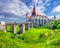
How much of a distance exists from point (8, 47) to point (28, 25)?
8151 cm

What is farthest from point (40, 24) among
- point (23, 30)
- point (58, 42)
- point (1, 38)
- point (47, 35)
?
point (1, 38)

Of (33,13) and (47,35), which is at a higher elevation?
(33,13)

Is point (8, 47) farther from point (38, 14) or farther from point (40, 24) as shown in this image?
point (38, 14)

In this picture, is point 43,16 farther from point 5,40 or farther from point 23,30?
point 5,40

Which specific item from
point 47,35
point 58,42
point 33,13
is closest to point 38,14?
point 33,13

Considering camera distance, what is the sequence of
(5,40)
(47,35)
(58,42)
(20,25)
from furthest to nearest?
1. (20,25)
2. (47,35)
3. (58,42)
4. (5,40)

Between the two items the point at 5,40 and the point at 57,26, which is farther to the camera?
the point at 57,26

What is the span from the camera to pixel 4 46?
1596 inches

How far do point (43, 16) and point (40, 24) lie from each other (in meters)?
15.1

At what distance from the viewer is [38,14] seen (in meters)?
153

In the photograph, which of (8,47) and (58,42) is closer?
(8,47)

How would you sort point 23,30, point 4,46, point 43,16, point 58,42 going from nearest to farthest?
point 4,46
point 58,42
point 23,30
point 43,16

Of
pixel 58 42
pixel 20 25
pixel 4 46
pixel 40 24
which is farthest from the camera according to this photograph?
pixel 40 24

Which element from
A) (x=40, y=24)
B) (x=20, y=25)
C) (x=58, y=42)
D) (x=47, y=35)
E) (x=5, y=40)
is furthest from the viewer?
(x=40, y=24)
